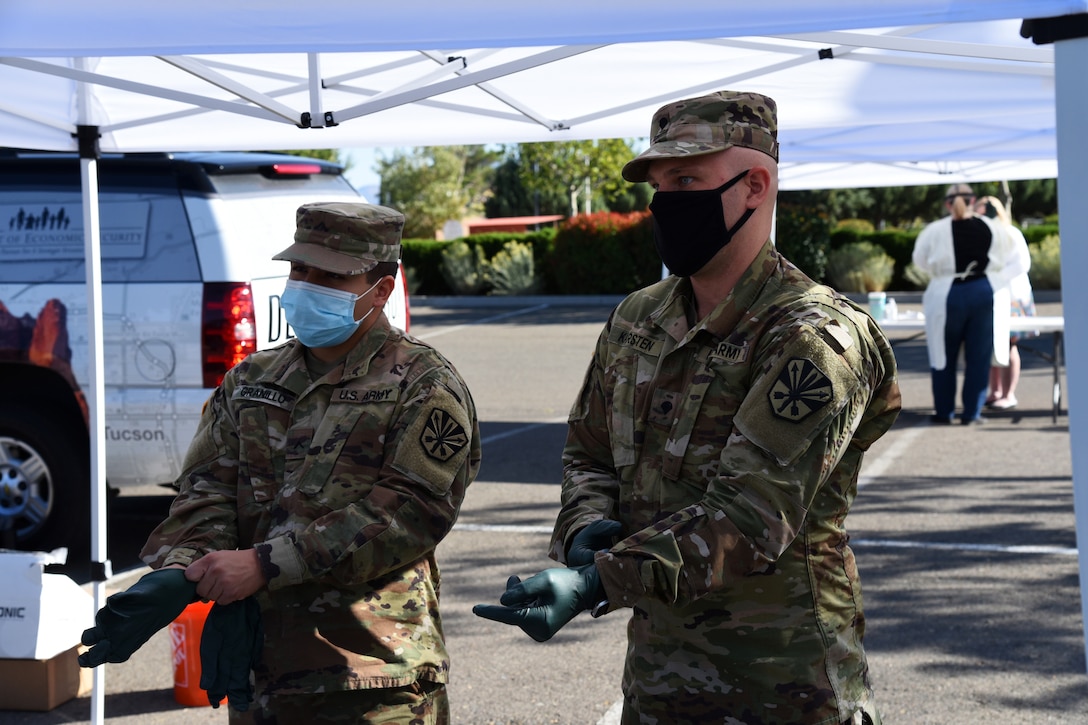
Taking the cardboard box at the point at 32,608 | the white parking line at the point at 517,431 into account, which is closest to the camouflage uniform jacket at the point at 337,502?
the cardboard box at the point at 32,608

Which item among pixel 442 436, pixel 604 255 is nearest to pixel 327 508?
pixel 442 436

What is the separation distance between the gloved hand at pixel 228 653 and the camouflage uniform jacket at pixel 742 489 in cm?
74

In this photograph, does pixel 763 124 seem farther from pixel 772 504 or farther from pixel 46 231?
pixel 46 231

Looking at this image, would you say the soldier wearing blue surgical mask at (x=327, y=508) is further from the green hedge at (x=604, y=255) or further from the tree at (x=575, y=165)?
the tree at (x=575, y=165)

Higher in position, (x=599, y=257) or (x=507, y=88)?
(x=599, y=257)

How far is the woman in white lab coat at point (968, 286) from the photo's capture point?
9883 millimetres

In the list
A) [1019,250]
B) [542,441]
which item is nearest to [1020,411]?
[1019,250]

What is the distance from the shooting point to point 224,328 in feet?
18.6

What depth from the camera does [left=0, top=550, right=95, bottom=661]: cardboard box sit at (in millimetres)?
4391

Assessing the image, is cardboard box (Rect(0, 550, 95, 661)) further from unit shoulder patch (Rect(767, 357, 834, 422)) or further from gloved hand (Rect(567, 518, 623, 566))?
unit shoulder patch (Rect(767, 357, 834, 422))

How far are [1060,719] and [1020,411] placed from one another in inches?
279

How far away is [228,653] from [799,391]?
4.41 feet

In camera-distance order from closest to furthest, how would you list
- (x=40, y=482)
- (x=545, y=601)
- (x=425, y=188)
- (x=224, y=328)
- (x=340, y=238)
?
(x=545, y=601) < (x=340, y=238) < (x=224, y=328) < (x=40, y=482) < (x=425, y=188)

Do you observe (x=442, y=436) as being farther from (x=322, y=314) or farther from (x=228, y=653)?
(x=228, y=653)
